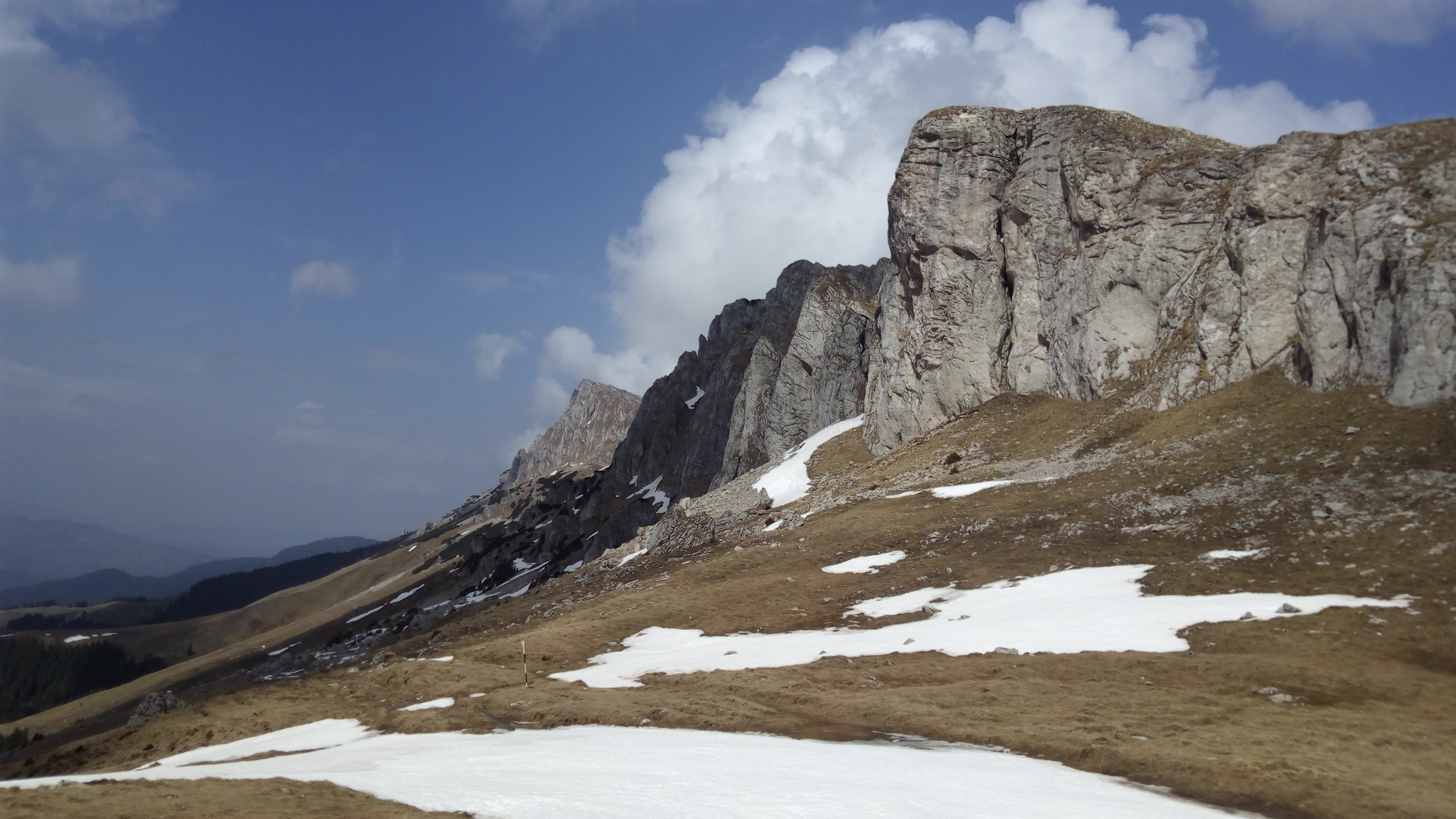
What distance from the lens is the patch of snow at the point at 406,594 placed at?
153 meters

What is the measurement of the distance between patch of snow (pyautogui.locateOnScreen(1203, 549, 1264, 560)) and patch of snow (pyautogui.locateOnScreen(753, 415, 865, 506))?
3759 centimetres

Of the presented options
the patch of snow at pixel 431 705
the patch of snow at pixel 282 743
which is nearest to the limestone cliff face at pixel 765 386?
the patch of snow at pixel 431 705

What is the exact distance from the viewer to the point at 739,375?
13400 cm

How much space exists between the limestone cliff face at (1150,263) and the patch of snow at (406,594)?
4426 inches

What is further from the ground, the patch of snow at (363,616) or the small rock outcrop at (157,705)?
the small rock outcrop at (157,705)

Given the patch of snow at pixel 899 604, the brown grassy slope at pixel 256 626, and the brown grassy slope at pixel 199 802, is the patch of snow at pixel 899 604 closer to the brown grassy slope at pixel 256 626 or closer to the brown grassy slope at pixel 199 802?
the brown grassy slope at pixel 199 802

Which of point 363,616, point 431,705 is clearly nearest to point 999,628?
point 431,705

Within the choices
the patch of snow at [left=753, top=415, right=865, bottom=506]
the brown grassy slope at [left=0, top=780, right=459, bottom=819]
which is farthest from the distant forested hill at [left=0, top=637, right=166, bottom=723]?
the brown grassy slope at [left=0, top=780, right=459, bottom=819]

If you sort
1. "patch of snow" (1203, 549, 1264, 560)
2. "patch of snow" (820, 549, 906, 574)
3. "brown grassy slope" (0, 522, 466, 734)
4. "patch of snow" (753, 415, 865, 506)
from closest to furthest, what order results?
"patch of snow" (1203, 549, 1264, 560) < "patch of snow" (820, 549, 906, 574) < "patch of snow" (753, 415, 865, 506) < "brown grassy slope" (0, 522, 466, 734)

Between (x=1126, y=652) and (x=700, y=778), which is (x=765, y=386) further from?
(x=700, y=778)

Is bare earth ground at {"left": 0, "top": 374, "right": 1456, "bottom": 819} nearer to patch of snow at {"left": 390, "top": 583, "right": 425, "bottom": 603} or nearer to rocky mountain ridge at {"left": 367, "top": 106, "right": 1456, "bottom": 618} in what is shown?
rocky mountain ridge at {"left": 367, "top": 106, "right": 1456, "bottom": 618}

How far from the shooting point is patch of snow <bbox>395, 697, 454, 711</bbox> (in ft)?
94.0

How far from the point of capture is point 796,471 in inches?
3029

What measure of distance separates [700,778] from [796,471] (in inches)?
2351
